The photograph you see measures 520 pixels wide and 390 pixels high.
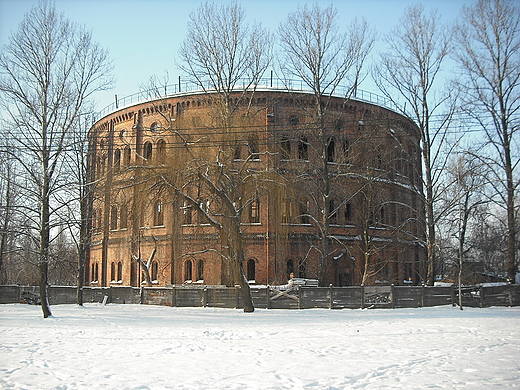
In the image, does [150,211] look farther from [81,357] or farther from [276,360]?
[276,360]

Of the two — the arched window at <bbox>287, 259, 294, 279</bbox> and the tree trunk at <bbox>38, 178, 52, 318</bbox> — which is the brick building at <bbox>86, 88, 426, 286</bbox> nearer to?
the arched window at <bbox>287, 259, 294, 279</bbox>

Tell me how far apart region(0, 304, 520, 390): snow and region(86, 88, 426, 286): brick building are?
7332 mm

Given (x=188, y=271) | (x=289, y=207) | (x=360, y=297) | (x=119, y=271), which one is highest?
(x=289, y=207)

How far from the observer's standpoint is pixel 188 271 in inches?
1260

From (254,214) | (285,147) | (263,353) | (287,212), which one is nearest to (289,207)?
(287,212)

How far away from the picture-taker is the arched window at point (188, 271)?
31875 mm

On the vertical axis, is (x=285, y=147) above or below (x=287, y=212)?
above

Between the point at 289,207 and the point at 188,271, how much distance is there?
481 inches

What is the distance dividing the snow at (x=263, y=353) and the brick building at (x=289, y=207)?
733cm

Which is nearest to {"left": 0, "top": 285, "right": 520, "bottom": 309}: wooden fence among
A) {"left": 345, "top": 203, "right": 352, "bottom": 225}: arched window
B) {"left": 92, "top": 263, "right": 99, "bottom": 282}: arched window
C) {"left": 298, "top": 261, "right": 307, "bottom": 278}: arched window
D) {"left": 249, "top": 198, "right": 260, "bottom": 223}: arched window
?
{"left": 298, "top": 261, "right": 307, "bottom": 278}: arched window

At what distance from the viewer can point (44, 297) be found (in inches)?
766

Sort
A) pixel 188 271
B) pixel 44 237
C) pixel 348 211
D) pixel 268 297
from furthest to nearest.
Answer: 1. pixel 348 211
2. pixel 188 271
3. pixel 268 297
4. pixel 44 237

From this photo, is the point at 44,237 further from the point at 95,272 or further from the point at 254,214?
the point at 95,272

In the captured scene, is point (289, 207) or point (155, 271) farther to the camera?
point (155, 271)
